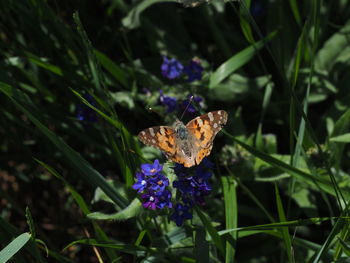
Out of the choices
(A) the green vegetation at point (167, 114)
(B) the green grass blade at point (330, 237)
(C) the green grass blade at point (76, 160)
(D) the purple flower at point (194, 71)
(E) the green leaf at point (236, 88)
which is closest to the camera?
(B) the green grass blade at point (330, 237)

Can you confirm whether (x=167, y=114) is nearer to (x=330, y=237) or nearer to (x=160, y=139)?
(x=160, y=139)

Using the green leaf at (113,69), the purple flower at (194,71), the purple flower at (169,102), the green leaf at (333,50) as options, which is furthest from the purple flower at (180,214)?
the green leaf at (333,50)

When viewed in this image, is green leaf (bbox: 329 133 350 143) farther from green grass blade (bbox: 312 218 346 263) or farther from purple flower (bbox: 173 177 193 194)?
purple flower (bbox: 173 177 193 194)

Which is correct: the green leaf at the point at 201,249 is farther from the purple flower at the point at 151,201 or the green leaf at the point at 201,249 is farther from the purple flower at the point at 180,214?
the purple flower at the point at 151,201

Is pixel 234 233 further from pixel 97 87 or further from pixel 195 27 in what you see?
pixel 195 27

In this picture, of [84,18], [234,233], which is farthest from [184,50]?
[234,233]

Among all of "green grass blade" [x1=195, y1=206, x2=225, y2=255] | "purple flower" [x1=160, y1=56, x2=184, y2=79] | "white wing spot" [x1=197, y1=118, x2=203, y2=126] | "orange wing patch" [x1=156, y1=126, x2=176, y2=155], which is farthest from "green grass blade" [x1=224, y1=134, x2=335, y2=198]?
"purple flower" [x1=160, y1=56, x2=184, y2=79]

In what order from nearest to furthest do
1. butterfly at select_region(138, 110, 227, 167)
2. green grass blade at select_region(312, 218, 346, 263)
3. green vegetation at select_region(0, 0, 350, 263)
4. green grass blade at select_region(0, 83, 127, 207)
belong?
green grass blade at select_region(312, 218, 346, 263) < green grass blade at select_region(0, 83, 127, 207) < butterfly at select_region(138, 110, 227, 167) < green vegetation at select_region(0, 0, 350, 263)
